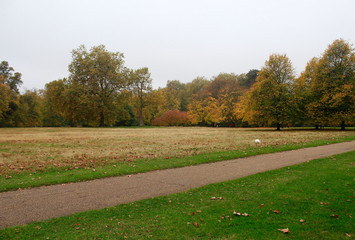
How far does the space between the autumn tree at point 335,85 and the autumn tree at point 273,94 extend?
12.0 ft

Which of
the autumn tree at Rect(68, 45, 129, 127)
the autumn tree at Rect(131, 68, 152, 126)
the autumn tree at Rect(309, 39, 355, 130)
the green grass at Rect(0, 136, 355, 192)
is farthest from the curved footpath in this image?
the autumn tree at Rect(131, 68, 152, 126)

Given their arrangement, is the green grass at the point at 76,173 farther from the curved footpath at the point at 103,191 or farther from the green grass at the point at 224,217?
the green grass at the point at 224,217

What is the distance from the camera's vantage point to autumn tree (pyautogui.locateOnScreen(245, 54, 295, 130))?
118ft

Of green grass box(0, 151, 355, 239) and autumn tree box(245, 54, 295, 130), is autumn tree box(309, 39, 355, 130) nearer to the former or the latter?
autumn tree box(245, 54, 295, 130)

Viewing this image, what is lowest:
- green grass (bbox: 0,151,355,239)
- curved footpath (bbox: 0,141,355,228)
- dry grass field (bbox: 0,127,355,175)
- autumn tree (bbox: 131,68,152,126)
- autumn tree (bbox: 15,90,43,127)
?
dry grass field (bbox: 0,127,355,175)

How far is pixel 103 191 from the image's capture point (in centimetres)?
633

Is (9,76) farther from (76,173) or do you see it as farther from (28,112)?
(76,173)

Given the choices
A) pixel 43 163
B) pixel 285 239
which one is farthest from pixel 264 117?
pixel 285 239

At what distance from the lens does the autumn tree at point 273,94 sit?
36.0 m

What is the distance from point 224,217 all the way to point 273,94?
1387 inches

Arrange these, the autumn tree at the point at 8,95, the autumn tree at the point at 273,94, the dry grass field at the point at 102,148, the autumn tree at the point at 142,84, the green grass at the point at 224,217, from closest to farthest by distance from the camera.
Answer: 1. the green grass at the point at 224,217
2. the dry grass field at the point at 102,148
3. the autumn tree at the point at 273,94
4. the autumn tree at the point at 8,95
5. the autumn tree at the point at 142,84

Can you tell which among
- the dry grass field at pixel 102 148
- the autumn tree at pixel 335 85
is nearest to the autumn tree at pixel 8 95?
the dry grass field at pixel 102 148

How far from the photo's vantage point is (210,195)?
19.0ft

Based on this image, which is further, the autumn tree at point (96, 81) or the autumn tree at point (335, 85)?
the autumn tree at point (96, 81)
